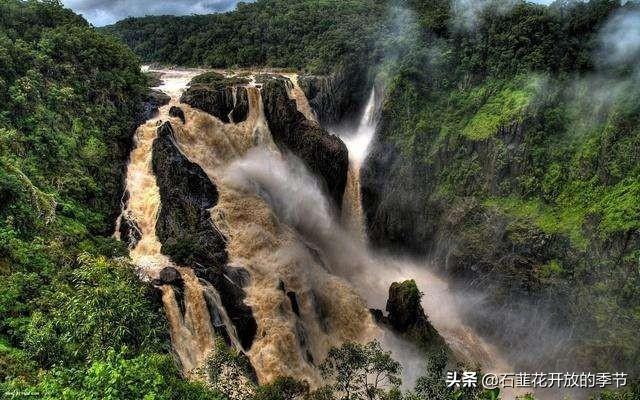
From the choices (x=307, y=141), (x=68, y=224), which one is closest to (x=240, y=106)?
(x=307, y=141)

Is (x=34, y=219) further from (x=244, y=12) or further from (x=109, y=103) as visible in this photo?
(x=244, y=12)

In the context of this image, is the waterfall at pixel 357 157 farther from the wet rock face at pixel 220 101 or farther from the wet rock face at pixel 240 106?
the wet rock face at pixel 220 101

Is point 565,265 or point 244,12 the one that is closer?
point 565,265

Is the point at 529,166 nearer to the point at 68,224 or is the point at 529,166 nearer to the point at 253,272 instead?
the point at 253,272

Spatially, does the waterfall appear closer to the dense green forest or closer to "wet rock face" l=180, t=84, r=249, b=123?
the dense green forest

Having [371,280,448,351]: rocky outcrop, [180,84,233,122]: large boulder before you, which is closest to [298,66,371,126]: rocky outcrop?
[180,84,233,122]: large boulder

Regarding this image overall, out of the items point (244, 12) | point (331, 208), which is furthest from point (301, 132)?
point (244, 12)
